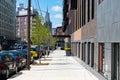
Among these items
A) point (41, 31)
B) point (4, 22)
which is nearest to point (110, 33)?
point (41, 31)

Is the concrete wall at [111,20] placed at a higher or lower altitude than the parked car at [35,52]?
higher

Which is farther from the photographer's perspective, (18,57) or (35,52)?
(35,52)

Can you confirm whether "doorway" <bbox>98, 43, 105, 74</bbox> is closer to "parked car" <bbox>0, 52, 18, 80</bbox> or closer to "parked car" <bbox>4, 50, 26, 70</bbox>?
"parked car" <bbox>0, 52, 18, 80</bbox>

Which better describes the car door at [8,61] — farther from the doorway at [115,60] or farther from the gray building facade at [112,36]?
the doorway at [115,60]

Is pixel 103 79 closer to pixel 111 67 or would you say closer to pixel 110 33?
pixel 111 67

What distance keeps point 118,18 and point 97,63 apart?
8.48 metres

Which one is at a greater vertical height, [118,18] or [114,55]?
[118,18]

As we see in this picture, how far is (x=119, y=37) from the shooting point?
14094 mm

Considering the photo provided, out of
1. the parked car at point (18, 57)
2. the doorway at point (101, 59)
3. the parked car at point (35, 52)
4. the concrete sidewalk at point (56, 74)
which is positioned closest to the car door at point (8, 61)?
the concrete sidewalk at point (56, 74)

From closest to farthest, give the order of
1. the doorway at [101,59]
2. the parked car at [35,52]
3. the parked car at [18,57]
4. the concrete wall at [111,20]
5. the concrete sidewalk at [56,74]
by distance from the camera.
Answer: the concrete wall at [111,20] → the concrete sidewalk at [56,74] → the doorway at [101,59] → the parked car at [18,57] → the parked car at [35,52]

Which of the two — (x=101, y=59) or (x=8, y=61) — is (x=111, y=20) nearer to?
(x=101, y=59)

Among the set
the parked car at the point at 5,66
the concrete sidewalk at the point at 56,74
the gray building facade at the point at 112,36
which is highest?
the gray building facade at the point at 112,36

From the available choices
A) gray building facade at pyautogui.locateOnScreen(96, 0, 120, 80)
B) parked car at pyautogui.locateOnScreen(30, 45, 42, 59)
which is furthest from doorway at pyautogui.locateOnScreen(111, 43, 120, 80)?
parked car at pyautogui.locateOnScreen(30, 45, 42, 59)

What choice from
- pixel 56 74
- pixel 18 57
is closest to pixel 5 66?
pixel 56 74
